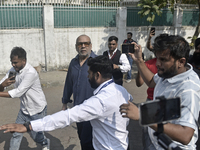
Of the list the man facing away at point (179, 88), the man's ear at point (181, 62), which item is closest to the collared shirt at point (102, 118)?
the man facing away at point (179, 88)

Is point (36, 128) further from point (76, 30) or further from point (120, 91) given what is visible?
point (76, 30)

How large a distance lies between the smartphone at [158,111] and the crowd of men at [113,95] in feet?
0.52

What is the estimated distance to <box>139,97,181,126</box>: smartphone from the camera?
1.35 meters

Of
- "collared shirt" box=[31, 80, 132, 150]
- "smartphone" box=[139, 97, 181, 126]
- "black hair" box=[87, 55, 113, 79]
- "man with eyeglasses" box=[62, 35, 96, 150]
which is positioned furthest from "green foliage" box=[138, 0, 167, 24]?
"smartphone" box=[139, 97, 181, 126]

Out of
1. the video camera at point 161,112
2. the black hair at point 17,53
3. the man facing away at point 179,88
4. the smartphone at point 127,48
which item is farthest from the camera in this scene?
the black hair at point 17,53

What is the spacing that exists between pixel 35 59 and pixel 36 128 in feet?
25.7

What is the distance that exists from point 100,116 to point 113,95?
0.78ft

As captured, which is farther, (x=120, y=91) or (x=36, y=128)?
(x=120, y=91)

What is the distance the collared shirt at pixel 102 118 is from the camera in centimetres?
195

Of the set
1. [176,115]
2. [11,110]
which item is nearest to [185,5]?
[11,110]

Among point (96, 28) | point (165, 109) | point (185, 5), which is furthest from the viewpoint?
point (185, 5)

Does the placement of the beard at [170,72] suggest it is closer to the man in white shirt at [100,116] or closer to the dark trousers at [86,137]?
the man in white shirt at [100,116]

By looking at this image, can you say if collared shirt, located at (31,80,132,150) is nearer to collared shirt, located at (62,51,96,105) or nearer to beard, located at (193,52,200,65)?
collared shirt, located at (62,51,96,105)

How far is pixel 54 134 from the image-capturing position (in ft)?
15.0
